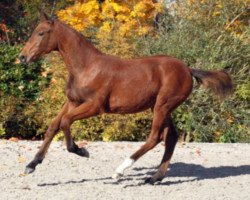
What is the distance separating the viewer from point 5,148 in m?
10.9

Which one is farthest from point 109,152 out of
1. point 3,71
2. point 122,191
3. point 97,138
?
point 3,71

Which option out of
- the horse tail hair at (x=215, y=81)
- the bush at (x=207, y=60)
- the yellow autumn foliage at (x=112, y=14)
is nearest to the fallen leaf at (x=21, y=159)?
the horse tail hair at (x=215, y=81)

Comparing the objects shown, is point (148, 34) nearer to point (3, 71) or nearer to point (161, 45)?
point (161, 45)

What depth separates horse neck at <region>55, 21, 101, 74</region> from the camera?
332 inches

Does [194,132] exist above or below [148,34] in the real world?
below

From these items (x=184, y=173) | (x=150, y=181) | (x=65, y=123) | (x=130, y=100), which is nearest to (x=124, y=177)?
(x=150, y=181)

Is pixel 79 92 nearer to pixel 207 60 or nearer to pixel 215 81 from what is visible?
pixel 215 81

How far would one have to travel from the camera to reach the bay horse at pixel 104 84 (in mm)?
8328

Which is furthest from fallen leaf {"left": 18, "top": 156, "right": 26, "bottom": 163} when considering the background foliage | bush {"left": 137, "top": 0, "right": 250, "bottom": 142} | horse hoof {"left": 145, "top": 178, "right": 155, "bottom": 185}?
bush {"left": 137, "top": 0, "right": 250, "bottom": 142}

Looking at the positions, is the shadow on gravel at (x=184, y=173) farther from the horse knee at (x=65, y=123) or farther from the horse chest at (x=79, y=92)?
the horse chest at (x=79, y=92)

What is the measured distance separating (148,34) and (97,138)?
2.94 meters

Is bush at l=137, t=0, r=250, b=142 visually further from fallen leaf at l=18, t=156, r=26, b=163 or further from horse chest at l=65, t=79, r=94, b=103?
horse chest at l=65, t=79, r=94, b=103

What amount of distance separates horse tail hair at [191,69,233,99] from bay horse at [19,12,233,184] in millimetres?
380

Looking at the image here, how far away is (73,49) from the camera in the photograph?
8.50m
